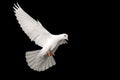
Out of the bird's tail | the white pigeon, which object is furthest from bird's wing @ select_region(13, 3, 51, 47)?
the bird's tail

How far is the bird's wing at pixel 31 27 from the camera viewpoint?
3652 millimetres

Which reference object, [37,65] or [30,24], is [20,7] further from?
[37,65]

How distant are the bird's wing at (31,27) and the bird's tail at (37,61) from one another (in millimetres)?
104

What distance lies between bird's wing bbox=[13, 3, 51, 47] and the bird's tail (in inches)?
4.1

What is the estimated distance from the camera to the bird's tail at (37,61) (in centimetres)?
369

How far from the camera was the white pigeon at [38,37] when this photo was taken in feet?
11.9

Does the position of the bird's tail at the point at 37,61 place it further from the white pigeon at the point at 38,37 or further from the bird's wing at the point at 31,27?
the bird's wing at the point at 31,27

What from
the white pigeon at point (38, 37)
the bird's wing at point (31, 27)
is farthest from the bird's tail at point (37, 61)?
the bird's wing at point (31, 27)

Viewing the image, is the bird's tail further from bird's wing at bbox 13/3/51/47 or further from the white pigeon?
bird's wing at bbox 13/3/51/47

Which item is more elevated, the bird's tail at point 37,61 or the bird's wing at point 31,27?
the bird's wing at point 31,27

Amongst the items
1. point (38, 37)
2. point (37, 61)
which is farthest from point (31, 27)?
point (37, 61)

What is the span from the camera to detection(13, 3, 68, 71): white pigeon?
11.9 feet

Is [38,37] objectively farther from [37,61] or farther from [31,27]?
[37,61]

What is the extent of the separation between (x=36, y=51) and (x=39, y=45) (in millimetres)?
57
